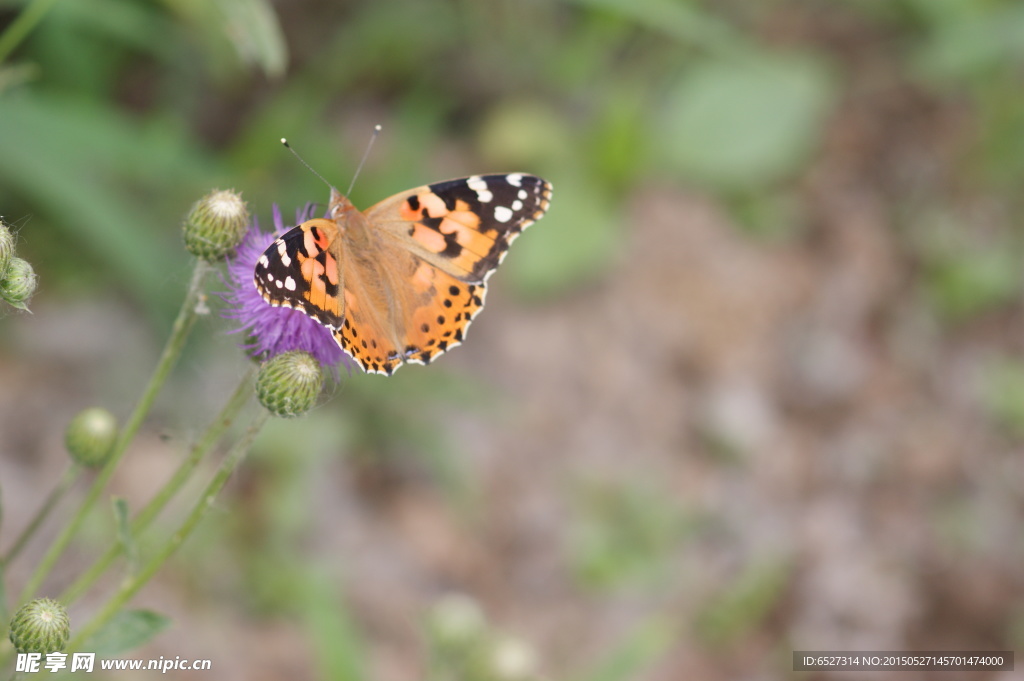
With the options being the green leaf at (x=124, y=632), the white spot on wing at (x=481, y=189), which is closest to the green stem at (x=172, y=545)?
the green leaf at (x=124, y=632)

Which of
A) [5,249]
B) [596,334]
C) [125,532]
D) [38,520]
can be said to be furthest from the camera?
[596,334]

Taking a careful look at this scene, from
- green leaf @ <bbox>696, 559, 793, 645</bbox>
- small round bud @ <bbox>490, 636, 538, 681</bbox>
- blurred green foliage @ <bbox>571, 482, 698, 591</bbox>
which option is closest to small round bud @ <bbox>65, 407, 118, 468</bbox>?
small round bud @ <bbox>490, 636, 538, 681</bbox>

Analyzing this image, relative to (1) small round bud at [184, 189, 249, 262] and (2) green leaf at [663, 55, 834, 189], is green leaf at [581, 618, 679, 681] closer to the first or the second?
(1) small round bud at [184, 189, 249, 262]

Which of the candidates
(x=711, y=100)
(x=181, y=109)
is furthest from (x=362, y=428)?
(x=711, y=100)

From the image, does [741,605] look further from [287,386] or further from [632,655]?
[287,386]

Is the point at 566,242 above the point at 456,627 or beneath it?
above

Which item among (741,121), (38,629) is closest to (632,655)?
(38,629)

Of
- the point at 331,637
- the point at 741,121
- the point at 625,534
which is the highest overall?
the point at 741,121
